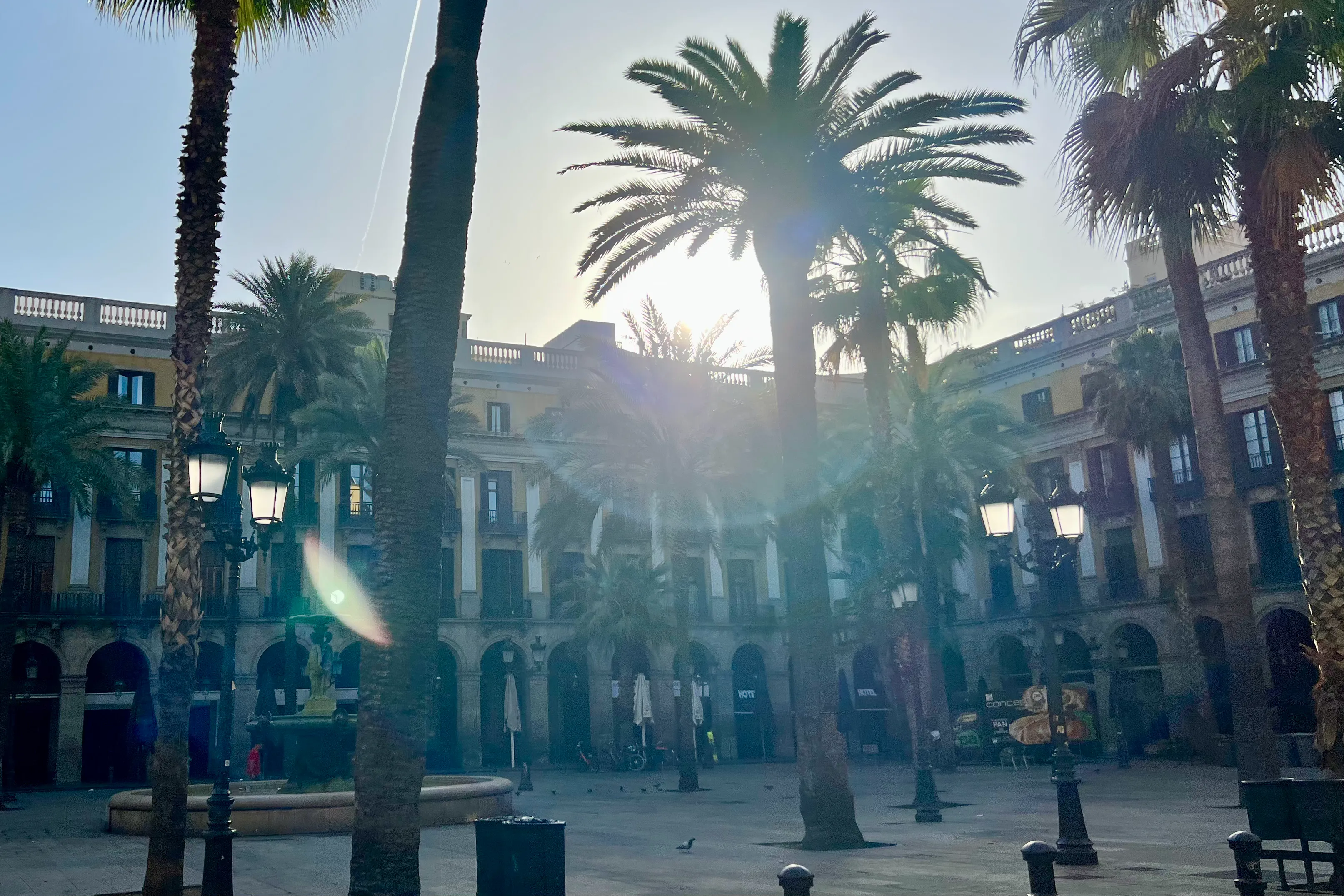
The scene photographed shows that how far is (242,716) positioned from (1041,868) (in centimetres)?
4041

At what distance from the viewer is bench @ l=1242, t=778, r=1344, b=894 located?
1014 cm

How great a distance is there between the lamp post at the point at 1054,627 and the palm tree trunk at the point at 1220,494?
4640mm

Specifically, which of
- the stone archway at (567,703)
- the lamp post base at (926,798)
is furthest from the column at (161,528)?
the lamp post base at (926,798)

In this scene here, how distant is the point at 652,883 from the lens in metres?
12.6

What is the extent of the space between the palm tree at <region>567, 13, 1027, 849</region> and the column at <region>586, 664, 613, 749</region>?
34125 mm

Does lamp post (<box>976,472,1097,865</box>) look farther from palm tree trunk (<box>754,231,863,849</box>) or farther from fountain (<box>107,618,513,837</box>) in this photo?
fountain (<box>107,618,513,837</box>)

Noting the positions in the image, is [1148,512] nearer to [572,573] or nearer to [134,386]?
[572,573]

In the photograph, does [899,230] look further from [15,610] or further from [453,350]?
[15,610]

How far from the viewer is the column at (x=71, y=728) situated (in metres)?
40.5

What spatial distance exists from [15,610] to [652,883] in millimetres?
25045

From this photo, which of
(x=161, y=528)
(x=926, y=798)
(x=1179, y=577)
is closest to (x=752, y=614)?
(x=1179, y=577)

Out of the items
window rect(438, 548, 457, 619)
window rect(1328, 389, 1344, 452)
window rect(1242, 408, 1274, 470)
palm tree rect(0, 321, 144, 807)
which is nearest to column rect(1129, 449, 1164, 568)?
window rect(1242, 408, 1274, 470)

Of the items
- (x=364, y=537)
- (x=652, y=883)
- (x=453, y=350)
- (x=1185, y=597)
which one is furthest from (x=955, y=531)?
(x=453, y=350)

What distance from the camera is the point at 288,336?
3775cm
